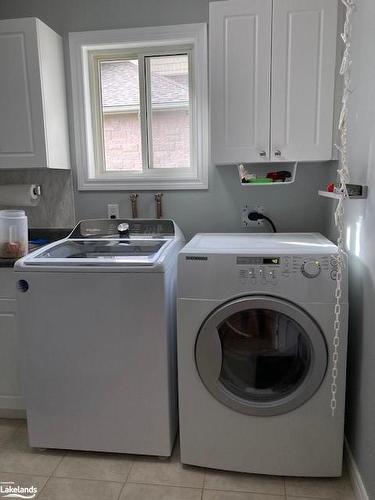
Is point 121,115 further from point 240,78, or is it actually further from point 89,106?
point 240,78

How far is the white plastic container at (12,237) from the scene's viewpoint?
210 centimetres

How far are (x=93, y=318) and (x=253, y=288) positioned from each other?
71cm

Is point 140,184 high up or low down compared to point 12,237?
up

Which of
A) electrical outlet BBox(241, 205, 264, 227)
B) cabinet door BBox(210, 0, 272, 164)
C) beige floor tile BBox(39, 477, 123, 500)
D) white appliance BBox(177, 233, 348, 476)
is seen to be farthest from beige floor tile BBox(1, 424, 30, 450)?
cabinet door BBox(210, 0, 272, 164)

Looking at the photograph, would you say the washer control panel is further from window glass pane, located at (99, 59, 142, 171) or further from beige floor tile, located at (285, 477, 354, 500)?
window glass pane, located at (99, 59, 142, 171)

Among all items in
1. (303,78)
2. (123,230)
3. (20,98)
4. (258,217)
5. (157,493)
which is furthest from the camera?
(258,217)

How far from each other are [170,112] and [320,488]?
216cm

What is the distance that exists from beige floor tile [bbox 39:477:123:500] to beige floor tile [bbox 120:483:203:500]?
47mm

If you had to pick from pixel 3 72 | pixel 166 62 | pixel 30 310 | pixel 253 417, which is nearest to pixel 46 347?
pixel 30 310

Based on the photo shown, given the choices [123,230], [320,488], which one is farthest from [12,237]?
[320,488]

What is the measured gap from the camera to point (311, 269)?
160 cm

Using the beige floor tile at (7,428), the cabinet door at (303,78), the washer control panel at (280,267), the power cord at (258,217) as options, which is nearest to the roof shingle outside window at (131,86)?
the cabinet door at (303,78)

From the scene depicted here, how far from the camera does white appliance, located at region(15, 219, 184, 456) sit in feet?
5.73

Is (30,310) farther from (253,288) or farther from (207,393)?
(253,288)
